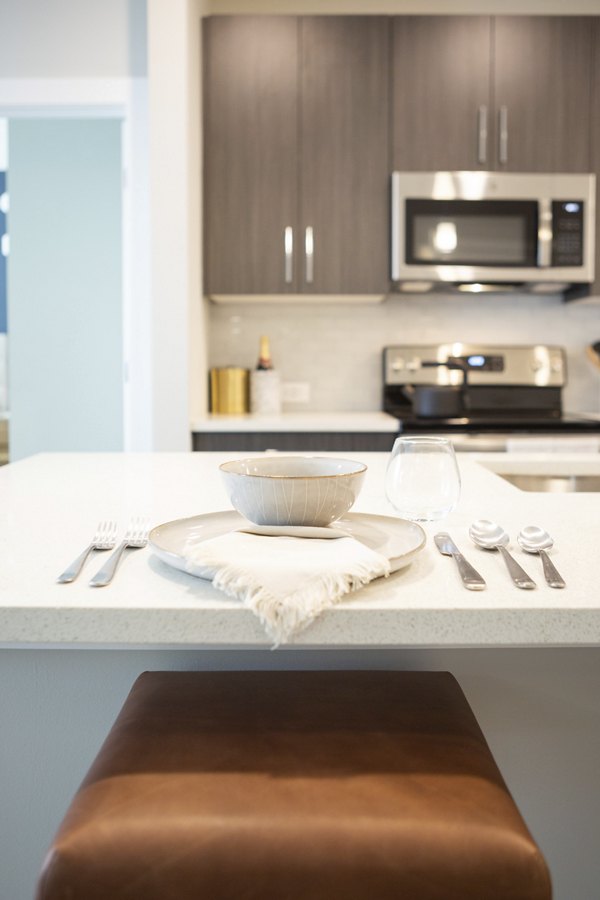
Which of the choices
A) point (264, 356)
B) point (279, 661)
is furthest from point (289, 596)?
point (264, 356)

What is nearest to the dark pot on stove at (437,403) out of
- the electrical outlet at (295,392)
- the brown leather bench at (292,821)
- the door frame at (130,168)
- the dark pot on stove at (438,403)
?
the dark pot on stove at (438,403)

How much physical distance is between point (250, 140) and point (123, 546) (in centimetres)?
264

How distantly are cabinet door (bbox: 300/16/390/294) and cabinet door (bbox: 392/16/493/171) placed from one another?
0.06 meters

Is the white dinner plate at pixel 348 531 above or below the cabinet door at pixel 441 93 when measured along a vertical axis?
below

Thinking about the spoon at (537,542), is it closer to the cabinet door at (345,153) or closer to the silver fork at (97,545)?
the silver fork at (97,545)

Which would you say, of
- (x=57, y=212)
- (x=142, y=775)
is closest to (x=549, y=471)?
(x=142, y=775)

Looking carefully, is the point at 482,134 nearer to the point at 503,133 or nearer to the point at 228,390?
the point at 503,133

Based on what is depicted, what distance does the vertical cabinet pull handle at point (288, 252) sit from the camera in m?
3.18

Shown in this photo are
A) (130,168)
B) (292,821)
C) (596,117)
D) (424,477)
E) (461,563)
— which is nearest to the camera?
(292,821)

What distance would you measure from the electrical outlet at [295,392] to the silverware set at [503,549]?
263 centimetres

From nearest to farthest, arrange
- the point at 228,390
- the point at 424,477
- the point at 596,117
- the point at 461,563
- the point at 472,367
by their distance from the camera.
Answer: the point at 461,563
the point at 424,477
the point at 596,117
the point at 228,390
the point at 472,367

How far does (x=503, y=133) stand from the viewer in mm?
3152

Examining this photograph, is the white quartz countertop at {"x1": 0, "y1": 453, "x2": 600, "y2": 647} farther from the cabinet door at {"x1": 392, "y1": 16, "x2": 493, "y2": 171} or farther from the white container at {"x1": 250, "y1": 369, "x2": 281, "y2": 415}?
the cabinet door at {"x1": 392, "y1": 16, "x2": 493, "y2": 171}

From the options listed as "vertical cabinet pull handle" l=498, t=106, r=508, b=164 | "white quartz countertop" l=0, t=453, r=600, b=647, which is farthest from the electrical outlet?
"white quartz countertop" l=0, t=453, r=600, b=647
